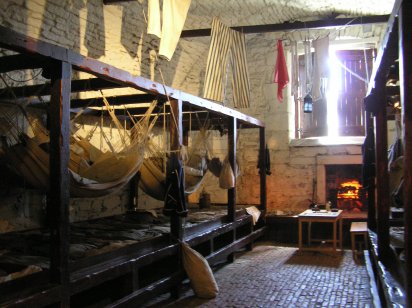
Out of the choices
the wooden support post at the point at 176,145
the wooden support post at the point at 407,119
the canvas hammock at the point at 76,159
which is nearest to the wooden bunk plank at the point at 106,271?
the wooden support post at the point at 176,145

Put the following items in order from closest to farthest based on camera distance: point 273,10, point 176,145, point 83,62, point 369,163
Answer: point 83,62 → point 176,145 → point 369,163 → point 273,10

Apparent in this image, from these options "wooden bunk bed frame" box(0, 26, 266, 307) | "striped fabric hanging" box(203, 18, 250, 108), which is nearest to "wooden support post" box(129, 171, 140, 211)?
"striped fabric hanging" box(203, 18, 250, 108)

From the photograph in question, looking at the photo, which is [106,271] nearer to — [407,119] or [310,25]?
[407,119]

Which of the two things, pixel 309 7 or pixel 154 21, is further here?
pixel 309 7

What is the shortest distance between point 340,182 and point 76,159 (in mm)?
5861

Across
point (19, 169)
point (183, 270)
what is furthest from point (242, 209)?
point (19, 169)

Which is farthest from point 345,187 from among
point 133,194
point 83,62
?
point 83,62

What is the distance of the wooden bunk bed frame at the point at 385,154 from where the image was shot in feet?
7.09

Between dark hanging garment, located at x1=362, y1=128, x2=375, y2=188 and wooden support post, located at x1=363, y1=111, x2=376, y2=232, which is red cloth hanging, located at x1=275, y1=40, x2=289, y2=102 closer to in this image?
wooden support post, located at x1=363, y1=111, x2=376, y2=232

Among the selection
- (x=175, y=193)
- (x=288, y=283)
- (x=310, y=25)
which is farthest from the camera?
(x=310, y=25)

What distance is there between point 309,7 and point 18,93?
5131 millimetres

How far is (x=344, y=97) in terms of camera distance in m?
8.60

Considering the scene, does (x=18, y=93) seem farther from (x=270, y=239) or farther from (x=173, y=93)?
(x=270, y=239)

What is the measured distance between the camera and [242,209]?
23.8ft
